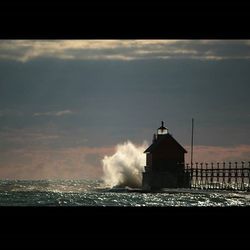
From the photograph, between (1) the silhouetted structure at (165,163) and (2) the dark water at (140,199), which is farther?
(1) the silhouetted structure at (165,163)

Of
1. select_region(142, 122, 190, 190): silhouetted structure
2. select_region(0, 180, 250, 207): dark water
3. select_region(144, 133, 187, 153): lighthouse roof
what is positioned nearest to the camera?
select_region(0, 180, 250, 207): dark water

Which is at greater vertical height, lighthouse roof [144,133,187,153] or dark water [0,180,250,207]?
lighthouse roof [144,133,187,153]

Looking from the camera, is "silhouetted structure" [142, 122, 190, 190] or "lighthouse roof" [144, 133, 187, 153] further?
"silhouetted structure" [142, 122, 190, 190]

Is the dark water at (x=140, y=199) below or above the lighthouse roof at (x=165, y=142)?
below

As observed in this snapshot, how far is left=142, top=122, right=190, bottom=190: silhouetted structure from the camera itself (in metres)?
96.1

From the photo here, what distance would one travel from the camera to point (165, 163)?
97750 millimetres

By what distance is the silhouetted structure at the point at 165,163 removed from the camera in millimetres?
96125

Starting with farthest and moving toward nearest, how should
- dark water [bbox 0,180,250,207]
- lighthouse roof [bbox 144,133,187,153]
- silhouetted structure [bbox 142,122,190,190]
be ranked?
silhouetted structure [bbox 142,122,190,190] → lighthouse roof [bbox 144,133,187,153] → dark water [bbox 0,180,250,207]
